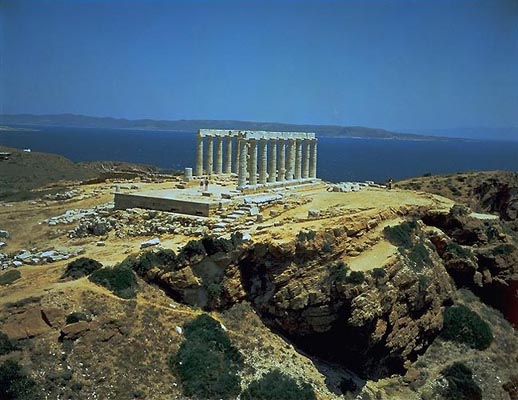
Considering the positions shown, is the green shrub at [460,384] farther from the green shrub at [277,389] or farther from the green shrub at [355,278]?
the green shrub at [277,389]

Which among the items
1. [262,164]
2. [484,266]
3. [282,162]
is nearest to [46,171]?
[282,162]

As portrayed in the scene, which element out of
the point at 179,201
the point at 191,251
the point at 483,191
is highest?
the point at 179,201

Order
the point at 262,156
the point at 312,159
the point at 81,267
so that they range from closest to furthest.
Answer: the point at 81,267
the point at 262,156
the point at 312,159

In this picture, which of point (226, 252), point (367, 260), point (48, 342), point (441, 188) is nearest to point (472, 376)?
point (367, 260)

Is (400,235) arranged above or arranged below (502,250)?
above

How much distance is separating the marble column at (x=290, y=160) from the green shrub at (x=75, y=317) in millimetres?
26193

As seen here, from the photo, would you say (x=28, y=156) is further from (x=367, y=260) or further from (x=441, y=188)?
(x=367, y=260)

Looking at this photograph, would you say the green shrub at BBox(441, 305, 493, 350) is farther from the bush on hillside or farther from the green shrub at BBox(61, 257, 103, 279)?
the green shrub at BBox(61, 257, 103, 279)

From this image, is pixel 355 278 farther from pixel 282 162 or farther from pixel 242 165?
pixel 282 162

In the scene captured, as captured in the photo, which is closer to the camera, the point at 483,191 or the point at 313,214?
the point at 313,214

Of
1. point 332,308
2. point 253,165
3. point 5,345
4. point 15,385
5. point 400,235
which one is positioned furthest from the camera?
point 253,165

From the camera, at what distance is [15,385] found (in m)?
19.8

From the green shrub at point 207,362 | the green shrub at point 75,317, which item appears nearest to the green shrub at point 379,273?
the green shrub at point 207,362

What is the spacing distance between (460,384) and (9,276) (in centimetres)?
2162
